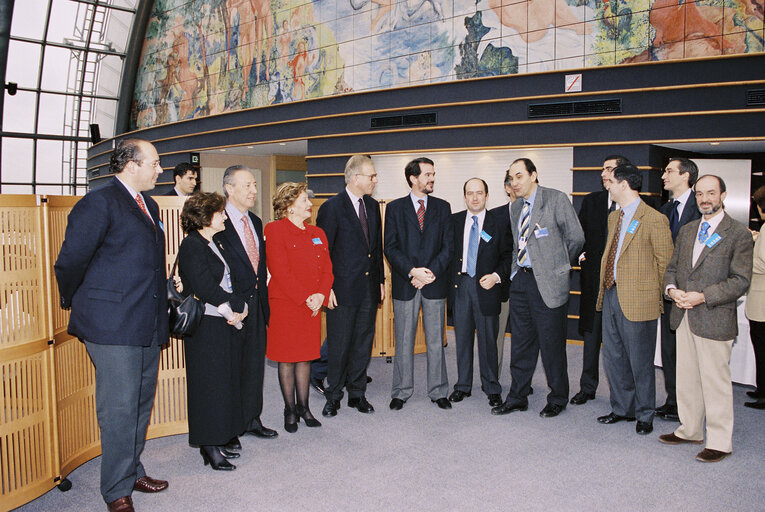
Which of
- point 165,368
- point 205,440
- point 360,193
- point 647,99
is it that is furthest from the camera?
point 647,99

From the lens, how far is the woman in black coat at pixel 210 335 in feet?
10.1

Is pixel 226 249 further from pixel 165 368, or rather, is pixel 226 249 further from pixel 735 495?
pixel 735 495

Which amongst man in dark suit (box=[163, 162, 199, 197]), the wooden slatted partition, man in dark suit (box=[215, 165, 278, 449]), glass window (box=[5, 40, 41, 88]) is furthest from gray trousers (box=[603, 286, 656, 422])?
glass window (box=[5, 40, 41, 88])

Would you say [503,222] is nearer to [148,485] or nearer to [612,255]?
[612,255]

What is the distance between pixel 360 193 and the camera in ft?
13.9

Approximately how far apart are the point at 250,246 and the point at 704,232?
2.72 metres

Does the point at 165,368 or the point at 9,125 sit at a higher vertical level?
the point at 9,125

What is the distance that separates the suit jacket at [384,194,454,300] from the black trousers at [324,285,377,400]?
302 mm

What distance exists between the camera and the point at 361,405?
4.27 m

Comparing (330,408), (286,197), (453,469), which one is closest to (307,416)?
(330,408)

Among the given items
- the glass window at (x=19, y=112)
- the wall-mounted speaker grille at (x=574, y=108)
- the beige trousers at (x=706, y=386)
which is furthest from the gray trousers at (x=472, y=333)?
the glass window at (x=19, y=112)

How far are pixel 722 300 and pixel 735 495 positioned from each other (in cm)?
102

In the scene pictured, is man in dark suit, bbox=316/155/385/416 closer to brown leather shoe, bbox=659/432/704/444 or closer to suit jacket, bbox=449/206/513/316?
suit jacket, bbox=449/206/513/316


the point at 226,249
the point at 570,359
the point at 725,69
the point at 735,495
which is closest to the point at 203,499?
the point at 226,249
